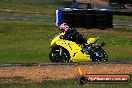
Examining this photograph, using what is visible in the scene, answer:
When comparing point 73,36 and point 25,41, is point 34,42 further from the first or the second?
point 73,36

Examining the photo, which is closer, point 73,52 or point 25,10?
point 73,52

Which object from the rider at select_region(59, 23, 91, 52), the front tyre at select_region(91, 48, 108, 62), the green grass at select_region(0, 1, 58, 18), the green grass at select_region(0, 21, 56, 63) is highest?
the rider at select_region(59, 23, 91, 52)

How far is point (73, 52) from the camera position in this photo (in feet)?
62.3

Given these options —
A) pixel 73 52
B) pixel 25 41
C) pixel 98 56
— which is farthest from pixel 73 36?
pixel 25 41

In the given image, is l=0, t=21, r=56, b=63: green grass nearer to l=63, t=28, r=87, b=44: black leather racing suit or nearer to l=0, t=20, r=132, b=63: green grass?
l=0, t=20, r=132, b=63: green grass

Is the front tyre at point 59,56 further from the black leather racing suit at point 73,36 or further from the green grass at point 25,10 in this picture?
the green grass at point 25,10

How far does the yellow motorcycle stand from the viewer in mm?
18866

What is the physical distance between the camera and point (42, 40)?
106ft

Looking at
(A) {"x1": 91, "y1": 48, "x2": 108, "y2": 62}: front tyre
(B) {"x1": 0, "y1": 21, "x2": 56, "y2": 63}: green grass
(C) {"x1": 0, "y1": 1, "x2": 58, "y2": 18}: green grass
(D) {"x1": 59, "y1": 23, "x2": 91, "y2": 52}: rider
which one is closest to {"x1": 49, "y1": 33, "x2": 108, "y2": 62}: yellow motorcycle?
(A) {"x1": 91, "y1": 48, "x2": 108, "y2": 62}: front tyre

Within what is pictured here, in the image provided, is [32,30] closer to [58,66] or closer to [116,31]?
[116,31]

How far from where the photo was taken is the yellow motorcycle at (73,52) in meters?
18.9

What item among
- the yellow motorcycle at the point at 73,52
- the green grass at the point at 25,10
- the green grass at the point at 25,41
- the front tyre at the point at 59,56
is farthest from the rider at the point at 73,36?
the green grass at the point at 25,10

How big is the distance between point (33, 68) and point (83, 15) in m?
23.0

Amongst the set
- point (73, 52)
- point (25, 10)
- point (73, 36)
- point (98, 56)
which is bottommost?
point (25, 10)
